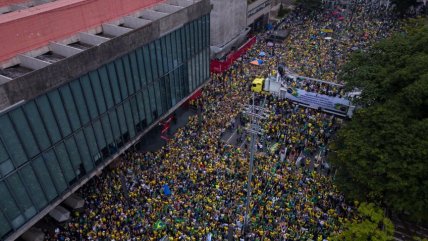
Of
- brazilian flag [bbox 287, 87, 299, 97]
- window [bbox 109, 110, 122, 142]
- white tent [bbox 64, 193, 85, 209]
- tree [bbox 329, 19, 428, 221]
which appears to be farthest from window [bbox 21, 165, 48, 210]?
brazilian flag [bbox 287, 87, 299, 97]

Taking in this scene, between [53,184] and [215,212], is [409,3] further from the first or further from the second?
[53,184]

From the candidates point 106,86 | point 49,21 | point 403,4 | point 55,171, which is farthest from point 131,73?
point 403,4

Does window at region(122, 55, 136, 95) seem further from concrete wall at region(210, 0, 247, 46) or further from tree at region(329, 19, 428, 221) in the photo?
concrete wall at region(210, 0, 247, 46)

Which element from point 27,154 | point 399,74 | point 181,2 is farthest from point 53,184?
point 399,74

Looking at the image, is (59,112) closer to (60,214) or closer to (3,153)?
(3,153)

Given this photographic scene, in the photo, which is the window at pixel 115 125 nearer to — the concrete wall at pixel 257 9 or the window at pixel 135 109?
the window at pixel 135 109

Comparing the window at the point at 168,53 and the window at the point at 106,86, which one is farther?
the window at the point at 168,53

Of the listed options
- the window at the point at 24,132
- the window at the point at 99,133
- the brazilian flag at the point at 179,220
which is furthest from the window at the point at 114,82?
the brazilian flag at the point at 179,220
